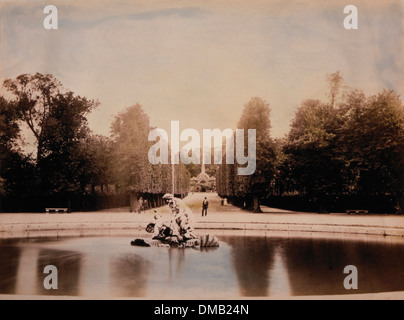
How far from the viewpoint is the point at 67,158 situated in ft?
55.8

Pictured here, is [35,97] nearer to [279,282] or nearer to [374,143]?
[279,282]

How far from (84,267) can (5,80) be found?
7.28 m

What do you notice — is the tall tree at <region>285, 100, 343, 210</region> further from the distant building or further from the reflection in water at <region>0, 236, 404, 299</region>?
the distant building

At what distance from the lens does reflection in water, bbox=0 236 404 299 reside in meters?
11.4

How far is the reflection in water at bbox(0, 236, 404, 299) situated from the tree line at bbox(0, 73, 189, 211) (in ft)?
8.68

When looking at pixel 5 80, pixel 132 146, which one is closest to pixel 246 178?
pixel 132 146

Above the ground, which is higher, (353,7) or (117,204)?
(353,7)

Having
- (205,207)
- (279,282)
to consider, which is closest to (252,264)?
(279,282)

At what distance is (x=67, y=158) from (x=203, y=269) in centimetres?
786

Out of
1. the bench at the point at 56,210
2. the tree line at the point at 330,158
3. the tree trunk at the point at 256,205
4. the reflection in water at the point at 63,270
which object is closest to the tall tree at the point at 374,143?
the tree line at the point at 330,158

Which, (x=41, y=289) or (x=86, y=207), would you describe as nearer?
(x=41, y=289)
